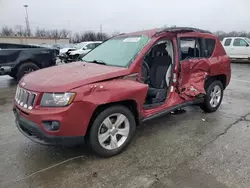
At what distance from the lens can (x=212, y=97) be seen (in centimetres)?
488

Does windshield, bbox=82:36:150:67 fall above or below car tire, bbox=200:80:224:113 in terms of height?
above

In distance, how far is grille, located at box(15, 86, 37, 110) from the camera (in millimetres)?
2682

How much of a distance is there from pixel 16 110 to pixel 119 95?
58.8 inches

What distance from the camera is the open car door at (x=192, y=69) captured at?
408 cm

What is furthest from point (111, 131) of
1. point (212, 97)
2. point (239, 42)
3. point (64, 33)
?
point (64, 33)

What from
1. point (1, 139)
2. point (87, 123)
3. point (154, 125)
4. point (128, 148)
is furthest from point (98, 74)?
point (1, 139)

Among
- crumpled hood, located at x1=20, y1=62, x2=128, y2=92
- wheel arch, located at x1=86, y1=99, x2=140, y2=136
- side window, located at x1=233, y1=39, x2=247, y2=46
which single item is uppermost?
side window, located at x1=233, y1=39, x2=247, y2=46

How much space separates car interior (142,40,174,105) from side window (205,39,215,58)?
3.24ft

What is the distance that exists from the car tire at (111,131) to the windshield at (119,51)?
77cm

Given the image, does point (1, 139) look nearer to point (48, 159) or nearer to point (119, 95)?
point (48, 159)

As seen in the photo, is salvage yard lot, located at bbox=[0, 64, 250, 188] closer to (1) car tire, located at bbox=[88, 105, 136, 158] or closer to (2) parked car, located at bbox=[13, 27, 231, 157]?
(1) car tire, located at bbox=[88, 105, 136, 158]

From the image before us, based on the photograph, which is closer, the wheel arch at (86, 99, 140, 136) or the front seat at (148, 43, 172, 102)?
the wheel arch at (86, 99, 140, 136)

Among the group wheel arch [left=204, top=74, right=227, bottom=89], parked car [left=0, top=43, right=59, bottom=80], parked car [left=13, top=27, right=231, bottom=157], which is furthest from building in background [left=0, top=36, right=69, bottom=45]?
wheel arch [left=204, top=74, right=227, bottom=89]

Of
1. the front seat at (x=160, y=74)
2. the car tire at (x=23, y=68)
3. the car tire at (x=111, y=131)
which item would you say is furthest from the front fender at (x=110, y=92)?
the car tire at (x=23, y=68)
